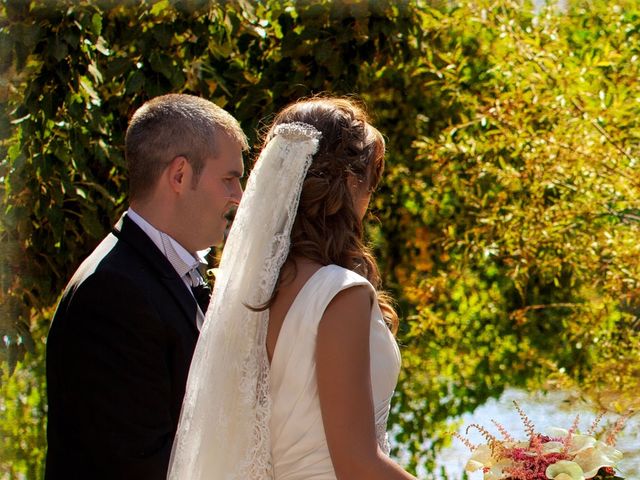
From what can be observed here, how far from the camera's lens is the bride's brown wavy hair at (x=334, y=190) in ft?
6.43

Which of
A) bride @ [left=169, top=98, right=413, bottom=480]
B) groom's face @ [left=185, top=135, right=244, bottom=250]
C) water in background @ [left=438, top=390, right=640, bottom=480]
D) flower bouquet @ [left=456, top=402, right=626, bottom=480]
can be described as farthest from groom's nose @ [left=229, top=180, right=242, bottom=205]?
water in background @ [left=438, top=390, right=640, bottom=480]

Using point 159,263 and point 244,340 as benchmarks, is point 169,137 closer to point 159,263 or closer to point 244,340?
point 159,263

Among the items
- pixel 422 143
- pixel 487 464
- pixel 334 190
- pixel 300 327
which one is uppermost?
pixel 334 190

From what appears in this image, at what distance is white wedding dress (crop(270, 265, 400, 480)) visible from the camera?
1870 millimetres

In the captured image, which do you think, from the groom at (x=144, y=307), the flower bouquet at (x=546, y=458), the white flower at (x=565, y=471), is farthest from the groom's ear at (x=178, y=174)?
the white flower at (x=565, y=471)

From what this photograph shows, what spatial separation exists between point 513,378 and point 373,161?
14.9ft

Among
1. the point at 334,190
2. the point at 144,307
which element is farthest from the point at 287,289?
the point at 144,307

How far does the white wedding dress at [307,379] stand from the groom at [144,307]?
13.4 inches

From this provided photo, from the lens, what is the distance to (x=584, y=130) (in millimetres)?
4770

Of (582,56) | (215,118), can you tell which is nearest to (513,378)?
(582,56)

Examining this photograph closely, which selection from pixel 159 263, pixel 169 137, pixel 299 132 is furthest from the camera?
pixel 169 137

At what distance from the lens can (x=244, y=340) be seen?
200cm

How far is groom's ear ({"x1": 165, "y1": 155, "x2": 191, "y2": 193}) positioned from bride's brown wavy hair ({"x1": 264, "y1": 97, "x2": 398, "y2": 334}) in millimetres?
486

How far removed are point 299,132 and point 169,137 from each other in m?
0.58
